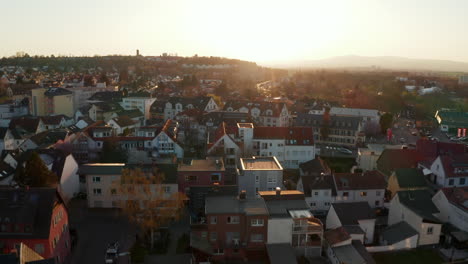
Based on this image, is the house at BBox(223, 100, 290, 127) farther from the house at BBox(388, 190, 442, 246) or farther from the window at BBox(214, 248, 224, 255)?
the window at BBox(214, 248, 224, 255)

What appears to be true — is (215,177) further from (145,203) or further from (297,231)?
(297,231)

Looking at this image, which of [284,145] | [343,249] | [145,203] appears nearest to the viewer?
[343,249]

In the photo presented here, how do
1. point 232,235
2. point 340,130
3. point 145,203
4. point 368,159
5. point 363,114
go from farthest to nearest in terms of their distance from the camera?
point 363,114
point 340,130
point 368,159
point 145,203
point 232,235

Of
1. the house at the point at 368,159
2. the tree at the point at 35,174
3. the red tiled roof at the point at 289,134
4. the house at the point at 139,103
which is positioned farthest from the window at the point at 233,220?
the house at the point at 139,103

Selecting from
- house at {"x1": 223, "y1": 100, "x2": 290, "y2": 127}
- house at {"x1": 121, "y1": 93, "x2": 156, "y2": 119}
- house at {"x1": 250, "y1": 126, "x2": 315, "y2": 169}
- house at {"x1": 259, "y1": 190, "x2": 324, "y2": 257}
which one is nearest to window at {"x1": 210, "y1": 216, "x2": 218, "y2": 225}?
house at {"x1": 259, "y1": 190, "x2": 324, "y2": 257}

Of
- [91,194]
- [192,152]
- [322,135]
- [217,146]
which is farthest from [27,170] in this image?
[322,135]

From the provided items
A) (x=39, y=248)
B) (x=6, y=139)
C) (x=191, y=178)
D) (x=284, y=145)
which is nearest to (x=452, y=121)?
(x=284, y=145)

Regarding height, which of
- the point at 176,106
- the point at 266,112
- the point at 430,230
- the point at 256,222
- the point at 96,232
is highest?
the point at 176,106
